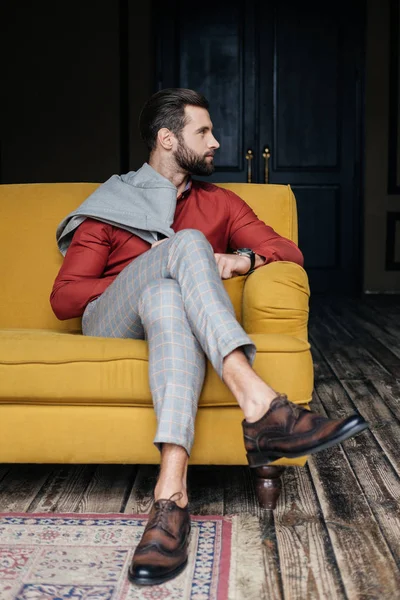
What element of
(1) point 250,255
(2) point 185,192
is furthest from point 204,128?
(1) point 250,255

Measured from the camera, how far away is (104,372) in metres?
1.90

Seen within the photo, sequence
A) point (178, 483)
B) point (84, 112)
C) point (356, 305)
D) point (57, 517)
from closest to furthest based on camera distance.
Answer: point (178, 483) → point (57, 517) → point (356, 305) → point (84, 112)

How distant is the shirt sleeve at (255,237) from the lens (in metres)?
2.31

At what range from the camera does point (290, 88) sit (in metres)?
6.53

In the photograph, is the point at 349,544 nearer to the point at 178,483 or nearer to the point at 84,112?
the point at 178,483

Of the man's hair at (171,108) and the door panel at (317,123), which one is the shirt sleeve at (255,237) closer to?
the man's hair at (171,108)

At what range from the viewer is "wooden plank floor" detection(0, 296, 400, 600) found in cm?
154

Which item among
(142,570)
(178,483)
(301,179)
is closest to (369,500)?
(178,483)

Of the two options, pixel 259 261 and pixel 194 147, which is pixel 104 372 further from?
pixel 194 147

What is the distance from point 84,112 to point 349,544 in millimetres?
5527

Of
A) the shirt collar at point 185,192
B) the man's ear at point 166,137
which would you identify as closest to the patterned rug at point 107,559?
the shirt collar at point 185,192

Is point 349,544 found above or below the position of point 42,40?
below

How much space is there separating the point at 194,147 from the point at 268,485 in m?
1.06

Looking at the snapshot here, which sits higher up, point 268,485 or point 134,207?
point 134,207
